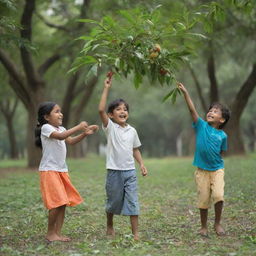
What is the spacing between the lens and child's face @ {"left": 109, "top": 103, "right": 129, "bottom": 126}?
5980mm

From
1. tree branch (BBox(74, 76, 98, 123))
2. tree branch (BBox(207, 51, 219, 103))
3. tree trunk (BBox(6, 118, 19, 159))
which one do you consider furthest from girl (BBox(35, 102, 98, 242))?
tree trunk (BBox(6, 118, 19, 159))

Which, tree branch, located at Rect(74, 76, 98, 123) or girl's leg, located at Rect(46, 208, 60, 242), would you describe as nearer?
girl's leg, located at Rect(46, 208, 60, 242)

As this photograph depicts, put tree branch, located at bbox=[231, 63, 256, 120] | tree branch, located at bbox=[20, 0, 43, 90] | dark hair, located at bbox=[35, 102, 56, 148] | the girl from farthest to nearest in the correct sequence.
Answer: tree branch, located at bbox=[231, 63, 256, 120] < tree branch, located at bbox=[20, 0, 43, 90] < dark hair, located at bbox=[35, 102, 56, 148] < the girl

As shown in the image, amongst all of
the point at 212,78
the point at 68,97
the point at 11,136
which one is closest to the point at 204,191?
the point at 212,78

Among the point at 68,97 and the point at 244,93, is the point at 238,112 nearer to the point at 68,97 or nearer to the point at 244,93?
the point at 244,93

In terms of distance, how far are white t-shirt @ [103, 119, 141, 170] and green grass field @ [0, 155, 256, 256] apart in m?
0.90

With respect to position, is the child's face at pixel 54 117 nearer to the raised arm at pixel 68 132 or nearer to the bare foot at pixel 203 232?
the raised arm at pixel 68 132

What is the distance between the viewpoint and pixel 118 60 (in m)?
5.64

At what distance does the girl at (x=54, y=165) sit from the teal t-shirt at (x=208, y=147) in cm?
140

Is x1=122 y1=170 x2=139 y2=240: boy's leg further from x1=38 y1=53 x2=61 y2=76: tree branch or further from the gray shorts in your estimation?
x1=38 y1=53 x2=61 y2=76: tree branch

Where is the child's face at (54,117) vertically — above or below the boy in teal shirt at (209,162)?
above

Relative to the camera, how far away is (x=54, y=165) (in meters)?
5.87

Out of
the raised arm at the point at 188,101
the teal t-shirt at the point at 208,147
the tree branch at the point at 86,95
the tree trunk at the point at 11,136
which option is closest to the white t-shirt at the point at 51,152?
the raised arm at the point at 188,101

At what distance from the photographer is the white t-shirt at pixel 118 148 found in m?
5.89
